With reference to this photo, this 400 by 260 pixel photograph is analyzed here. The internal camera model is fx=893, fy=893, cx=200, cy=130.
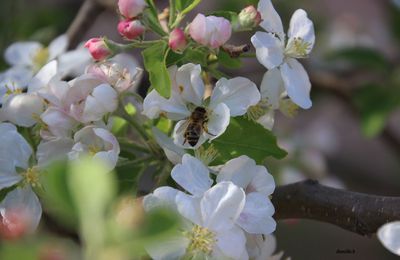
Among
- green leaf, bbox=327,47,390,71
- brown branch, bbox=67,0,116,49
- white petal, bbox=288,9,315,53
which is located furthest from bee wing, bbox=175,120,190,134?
green leaf, bbox=327,47,390,71

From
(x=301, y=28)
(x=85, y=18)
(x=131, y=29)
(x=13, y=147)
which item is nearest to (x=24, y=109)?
(x=13, y=147)

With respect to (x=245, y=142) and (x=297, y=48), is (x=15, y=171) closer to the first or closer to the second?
(x=245, y=142)

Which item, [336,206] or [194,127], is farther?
[336,206]

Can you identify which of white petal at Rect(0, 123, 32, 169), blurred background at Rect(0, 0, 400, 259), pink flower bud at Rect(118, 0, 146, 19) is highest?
pink flower bud at Rect(118, 0, 146, 19)

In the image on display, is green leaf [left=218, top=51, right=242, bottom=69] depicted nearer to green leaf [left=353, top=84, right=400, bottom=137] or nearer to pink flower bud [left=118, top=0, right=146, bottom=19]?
pink flower bud [left=118, top=0, right=146, bottom=19]

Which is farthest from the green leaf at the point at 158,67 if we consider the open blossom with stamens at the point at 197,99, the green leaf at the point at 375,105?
the green leaf at the point at 375,105

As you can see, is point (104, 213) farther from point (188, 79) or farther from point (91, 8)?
point (91, 8)

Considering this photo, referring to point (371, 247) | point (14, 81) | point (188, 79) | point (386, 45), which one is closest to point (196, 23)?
point (188, 79)
